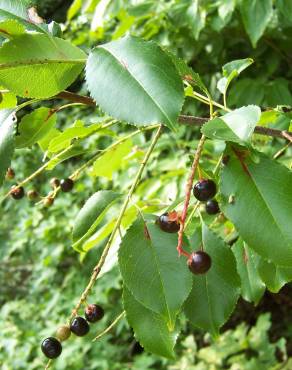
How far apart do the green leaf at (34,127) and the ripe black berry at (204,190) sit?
240 mm

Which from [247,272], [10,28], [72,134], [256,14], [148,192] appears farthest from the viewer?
[148,192]

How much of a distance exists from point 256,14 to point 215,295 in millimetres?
1129

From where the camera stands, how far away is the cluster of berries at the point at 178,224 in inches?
22.3

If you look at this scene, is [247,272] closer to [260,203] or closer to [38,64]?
[260,203]

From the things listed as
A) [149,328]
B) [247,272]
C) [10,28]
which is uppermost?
[10,28]

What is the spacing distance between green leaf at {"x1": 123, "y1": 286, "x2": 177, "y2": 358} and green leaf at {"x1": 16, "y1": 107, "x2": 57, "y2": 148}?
237 mm

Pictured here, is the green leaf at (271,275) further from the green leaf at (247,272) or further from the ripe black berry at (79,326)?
the ripe black berry at (79,326)

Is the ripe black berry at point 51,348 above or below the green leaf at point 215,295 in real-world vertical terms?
above

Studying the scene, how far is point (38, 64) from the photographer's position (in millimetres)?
547

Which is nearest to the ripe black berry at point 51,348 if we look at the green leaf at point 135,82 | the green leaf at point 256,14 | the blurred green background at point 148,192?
the green leaf at point 135,82

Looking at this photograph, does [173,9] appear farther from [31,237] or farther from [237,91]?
[31,237]

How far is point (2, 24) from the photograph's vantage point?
0.51 metres

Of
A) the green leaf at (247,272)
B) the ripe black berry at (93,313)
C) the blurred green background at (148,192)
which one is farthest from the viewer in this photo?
the blurred green background at (148,192)

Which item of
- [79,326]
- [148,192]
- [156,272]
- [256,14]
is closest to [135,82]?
[156,272]
